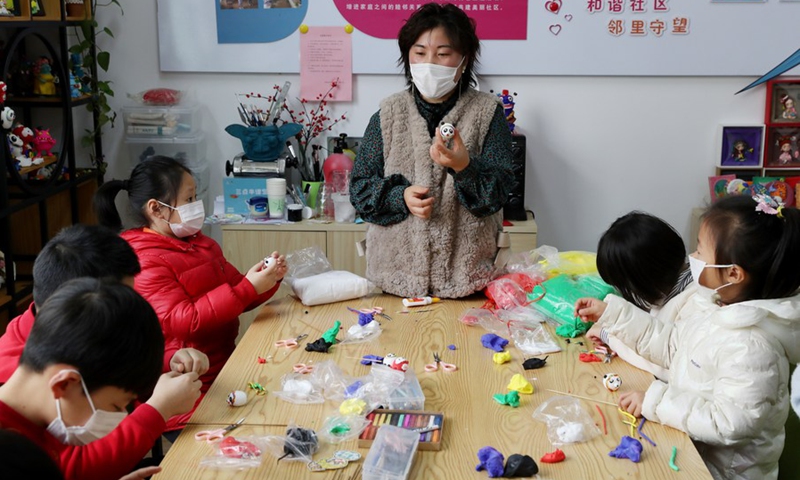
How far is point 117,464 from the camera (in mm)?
1521

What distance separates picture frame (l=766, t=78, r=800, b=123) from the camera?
377 centimetres

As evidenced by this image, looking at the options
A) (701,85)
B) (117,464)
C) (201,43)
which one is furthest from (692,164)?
(117,464)

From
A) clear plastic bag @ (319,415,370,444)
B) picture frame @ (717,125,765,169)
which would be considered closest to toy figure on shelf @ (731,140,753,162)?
picture frame @ (717,125,765,169)

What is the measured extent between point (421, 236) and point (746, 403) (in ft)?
3.36

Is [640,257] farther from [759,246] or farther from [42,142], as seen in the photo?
[42,142]

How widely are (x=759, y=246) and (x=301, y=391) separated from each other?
3.28 ft

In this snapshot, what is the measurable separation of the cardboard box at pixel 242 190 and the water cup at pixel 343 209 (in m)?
0.33

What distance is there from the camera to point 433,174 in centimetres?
235

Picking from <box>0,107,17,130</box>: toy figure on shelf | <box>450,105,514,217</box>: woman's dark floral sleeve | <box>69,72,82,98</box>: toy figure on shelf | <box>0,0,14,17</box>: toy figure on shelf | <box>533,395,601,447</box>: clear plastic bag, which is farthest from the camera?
<box>69,72,82,98</box>: toy figure on shelf

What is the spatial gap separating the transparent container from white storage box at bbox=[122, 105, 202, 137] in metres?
2.54

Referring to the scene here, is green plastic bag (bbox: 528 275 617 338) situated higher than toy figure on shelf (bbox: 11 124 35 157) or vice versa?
toy figure on shelf (bbox: 11 124 35 157)

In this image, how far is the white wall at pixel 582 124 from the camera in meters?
3.83

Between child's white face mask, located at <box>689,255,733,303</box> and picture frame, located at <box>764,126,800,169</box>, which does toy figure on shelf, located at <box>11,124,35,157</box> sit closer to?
child's white face mask, located at <box>689,255,733,303</box>

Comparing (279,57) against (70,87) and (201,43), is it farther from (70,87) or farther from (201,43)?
(70,87)
